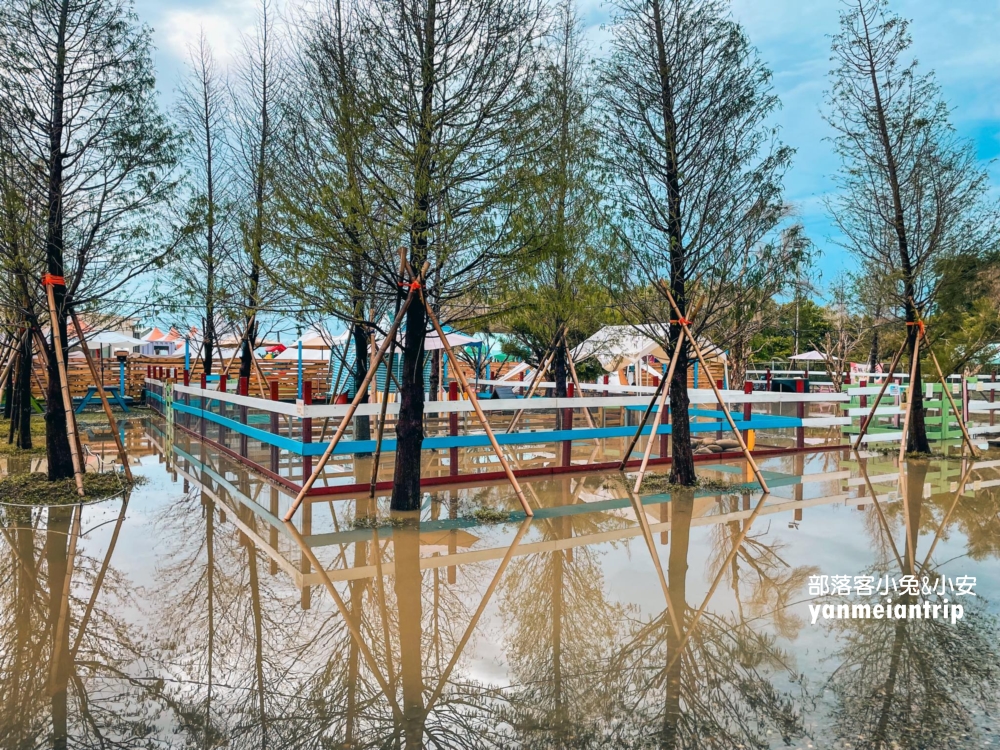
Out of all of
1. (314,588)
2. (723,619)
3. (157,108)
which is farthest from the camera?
(157,108)

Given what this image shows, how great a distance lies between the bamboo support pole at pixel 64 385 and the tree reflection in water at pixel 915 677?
338 inches

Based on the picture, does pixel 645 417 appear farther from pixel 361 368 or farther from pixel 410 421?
pixel 361 368

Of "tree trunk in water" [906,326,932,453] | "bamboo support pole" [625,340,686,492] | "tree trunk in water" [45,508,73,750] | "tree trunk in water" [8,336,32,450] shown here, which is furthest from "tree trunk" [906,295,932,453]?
"tree trunk in water" [8,336,32,450]

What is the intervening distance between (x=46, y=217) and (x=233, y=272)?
25.9 ft

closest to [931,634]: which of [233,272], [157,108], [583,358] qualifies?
[157,108]

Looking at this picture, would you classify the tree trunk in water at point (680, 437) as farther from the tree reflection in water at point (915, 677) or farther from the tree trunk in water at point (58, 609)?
the tree trunk in water at point (58, 609)

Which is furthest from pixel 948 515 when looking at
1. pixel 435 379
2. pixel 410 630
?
pixel 435 379

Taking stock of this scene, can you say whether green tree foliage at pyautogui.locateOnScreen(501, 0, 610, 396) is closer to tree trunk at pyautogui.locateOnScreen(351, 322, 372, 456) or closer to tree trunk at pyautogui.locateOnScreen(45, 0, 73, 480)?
tree trunk at pyautogui.locateOnScreen(351, 322, 372, 456)

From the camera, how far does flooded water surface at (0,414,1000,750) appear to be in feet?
11.8

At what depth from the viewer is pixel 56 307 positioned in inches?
344

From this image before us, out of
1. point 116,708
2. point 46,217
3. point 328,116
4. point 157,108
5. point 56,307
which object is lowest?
point 116,708

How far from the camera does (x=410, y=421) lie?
8406mm

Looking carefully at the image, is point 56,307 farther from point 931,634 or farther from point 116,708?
point 931,634

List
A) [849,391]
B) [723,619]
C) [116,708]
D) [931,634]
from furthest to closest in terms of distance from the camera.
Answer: [849,391] < [723,619] < [931,634] < [116,708]
